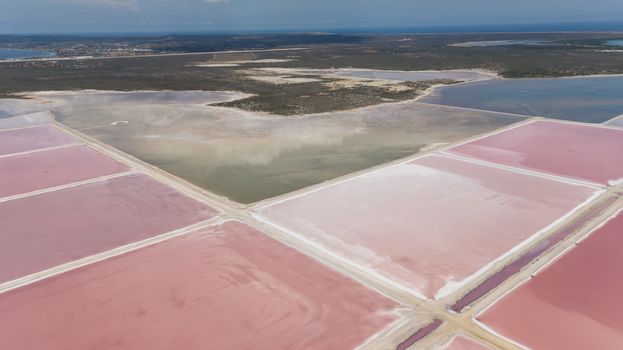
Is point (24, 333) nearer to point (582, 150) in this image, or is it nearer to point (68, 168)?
point (68, 168)

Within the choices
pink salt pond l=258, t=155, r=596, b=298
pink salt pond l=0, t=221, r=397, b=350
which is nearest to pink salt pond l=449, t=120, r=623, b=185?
pink salt pond l=258, t=155, r=596, b=298

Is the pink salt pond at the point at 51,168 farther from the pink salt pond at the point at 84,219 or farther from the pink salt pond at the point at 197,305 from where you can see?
the pink salt pond at the point at 197,305

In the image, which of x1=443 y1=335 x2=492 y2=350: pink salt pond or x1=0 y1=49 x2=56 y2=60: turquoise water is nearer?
x1=443 y1=335 x2=492 y2=350: pink salt pond

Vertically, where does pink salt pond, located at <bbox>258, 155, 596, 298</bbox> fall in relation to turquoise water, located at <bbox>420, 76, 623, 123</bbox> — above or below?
below

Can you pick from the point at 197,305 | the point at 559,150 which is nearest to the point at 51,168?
the point at 197,305

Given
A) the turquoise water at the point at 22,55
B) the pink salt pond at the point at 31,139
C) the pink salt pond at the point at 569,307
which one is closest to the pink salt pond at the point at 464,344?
the pink salt pond at the point at 569,307

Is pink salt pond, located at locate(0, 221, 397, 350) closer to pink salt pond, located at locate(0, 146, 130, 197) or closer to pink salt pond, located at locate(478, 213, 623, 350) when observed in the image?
pink salt pond, located at locate(478, 213, 623, 350)
